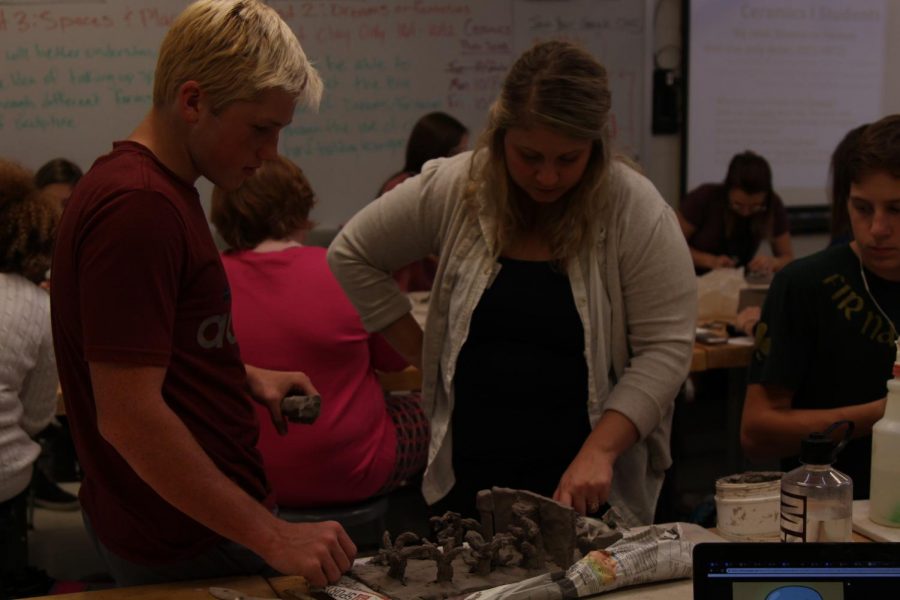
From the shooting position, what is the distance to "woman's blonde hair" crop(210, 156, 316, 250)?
100 inches

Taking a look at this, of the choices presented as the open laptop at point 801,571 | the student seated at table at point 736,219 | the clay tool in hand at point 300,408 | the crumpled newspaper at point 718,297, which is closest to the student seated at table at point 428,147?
the crumpled newspaper at point 718,297

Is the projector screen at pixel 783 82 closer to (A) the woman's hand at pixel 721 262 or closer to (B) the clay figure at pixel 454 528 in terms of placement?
(A) the woman's hand at pixel 721 262

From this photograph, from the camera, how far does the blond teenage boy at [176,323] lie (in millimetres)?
1234

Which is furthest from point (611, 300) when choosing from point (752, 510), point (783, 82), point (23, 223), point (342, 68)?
point (783, 82)

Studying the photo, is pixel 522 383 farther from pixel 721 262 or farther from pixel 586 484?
pixel 721 262

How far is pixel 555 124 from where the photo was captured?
5.73ft

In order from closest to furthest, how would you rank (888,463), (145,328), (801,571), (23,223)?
(801,571)
(145,328)
(888,463)
(23,223)

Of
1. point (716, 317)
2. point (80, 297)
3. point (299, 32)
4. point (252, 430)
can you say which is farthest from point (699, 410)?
point (80, 297)

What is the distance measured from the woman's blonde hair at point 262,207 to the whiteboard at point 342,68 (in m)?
2.12

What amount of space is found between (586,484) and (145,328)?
2.57 feet

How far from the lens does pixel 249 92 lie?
130cm

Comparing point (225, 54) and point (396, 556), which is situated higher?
point (225, 54)

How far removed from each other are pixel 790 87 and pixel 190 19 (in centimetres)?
503

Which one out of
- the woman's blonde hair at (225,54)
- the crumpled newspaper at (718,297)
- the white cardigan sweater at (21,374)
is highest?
the woman's blonde hair at (225,54)
